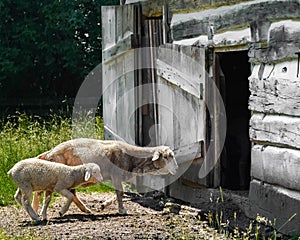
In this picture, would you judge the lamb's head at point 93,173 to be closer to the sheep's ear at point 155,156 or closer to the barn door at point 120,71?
the sheep's ear at point 155,156

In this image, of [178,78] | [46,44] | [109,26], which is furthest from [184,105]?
[46,44]

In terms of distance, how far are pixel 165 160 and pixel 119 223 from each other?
39.0 inches

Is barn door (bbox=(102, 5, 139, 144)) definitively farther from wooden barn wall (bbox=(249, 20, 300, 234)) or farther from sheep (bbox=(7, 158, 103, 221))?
wooden barn wall (bbox=(249, 20, 300, 234))

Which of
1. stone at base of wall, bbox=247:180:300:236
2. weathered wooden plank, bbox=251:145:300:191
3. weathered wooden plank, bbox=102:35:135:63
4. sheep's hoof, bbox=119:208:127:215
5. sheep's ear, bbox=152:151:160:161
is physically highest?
weathered wooden plank, bbox=102:35:135:63

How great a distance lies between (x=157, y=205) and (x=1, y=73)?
10.6 meters

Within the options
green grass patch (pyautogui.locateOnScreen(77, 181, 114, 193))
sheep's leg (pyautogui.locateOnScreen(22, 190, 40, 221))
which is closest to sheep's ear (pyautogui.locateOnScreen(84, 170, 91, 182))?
sheep's leg (pyautogui.locateOnScreen(22, 190, 40, 221))

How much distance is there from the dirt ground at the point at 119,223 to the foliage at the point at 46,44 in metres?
9.92

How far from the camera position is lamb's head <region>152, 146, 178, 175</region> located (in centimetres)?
817

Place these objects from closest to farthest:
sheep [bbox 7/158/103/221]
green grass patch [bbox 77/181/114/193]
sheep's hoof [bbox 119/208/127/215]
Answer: sheep [bbox 7/158/103/221] < sheep's hoof [bbox 119/208/127/215] < green grass patch [bbox 77/181/114/193]

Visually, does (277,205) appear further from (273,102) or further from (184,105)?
(184,105)

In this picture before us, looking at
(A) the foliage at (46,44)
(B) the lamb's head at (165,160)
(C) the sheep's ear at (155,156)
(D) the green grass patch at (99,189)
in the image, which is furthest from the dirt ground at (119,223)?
(A) the foliage at (46,44)

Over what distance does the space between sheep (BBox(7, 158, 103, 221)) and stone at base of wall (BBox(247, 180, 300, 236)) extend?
1700mm

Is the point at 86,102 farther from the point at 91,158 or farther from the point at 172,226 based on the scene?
the point at 172,226

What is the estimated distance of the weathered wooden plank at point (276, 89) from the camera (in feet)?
21.1
